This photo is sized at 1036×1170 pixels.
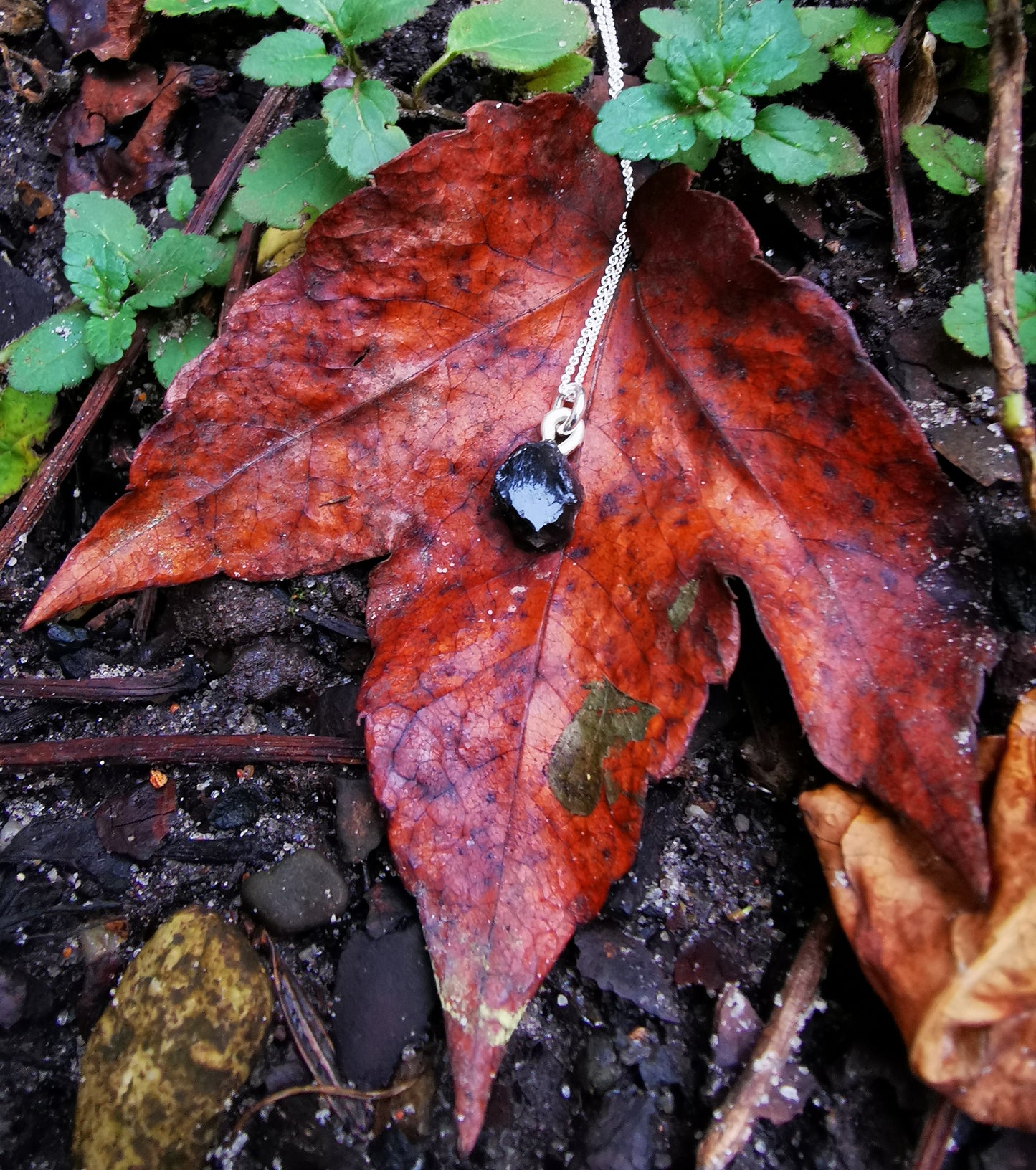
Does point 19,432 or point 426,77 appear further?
point 19,432

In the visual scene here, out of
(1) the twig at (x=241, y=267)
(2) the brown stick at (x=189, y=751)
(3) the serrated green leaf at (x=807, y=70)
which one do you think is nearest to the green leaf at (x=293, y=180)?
(1) the twig at (x=241, y=267)

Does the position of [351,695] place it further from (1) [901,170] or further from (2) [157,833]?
(1) [901,170]

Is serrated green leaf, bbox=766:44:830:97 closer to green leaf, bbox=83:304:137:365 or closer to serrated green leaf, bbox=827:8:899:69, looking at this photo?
serrated green leaf, bbox=827:8:899:69

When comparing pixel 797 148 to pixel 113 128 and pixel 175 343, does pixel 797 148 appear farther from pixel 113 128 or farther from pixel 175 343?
pixel 113 128

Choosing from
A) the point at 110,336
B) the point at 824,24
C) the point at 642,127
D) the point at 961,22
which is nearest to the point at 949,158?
the point at 961,22

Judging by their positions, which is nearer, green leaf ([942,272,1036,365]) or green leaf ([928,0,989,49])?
green leaf ([942,272,1036,365])

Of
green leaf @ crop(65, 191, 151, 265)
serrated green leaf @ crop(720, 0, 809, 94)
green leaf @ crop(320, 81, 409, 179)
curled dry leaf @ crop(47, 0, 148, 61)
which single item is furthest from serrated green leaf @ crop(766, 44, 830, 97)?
curled dry leaf @ crop(47, 0, 148, 61)

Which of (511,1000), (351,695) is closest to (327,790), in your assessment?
(351,695)
